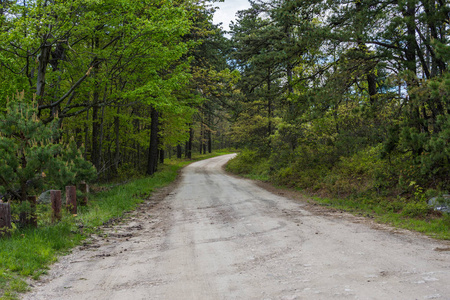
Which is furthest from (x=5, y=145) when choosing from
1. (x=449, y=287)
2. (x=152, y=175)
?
(x=152, y=175)

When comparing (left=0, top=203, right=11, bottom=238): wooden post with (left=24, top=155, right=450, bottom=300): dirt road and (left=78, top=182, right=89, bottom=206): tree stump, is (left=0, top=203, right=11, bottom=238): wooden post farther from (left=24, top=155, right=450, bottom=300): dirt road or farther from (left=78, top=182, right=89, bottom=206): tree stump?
(left=78, top=182, right=89, bottom=206): tree stump

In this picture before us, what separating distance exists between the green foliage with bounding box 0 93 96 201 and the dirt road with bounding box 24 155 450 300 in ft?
6.21

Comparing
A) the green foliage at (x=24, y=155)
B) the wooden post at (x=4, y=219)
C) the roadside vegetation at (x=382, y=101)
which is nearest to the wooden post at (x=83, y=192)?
the green foliage at (x=24, y=155)

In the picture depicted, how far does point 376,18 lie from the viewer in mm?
9234

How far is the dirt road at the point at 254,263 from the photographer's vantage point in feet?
12.6

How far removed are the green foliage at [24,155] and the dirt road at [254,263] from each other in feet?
Answer: 6.21

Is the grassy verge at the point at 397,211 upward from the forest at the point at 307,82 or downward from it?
downward

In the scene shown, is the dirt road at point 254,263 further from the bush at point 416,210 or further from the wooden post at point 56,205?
the bush at point 416,210

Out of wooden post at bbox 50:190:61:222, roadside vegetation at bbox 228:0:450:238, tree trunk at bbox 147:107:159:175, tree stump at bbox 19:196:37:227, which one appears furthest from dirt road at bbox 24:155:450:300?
tree trunk at bbox 147:107:159:175

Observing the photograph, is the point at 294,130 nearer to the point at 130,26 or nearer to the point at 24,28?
the point at 130,26

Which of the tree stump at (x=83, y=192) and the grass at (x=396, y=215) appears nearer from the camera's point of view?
the grass at (x=396, y=215)

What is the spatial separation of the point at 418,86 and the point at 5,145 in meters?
9.95

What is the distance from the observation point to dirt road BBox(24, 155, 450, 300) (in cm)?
384

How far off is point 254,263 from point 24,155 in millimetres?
5667
